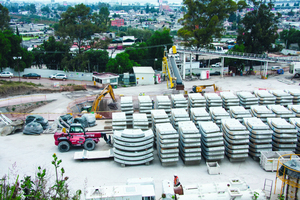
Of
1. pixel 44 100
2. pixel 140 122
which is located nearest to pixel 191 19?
pixel 44 100

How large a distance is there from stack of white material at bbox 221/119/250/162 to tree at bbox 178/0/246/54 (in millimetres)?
33453

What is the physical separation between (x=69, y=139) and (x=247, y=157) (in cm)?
1145

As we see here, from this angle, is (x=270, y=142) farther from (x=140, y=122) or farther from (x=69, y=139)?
(x=69, y=139)

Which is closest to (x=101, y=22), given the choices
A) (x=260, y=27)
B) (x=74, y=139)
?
(x=260, y=27)

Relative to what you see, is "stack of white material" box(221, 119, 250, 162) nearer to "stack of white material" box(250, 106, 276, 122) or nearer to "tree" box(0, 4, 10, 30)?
"stack of white material" box(250, 106, 276, 122)

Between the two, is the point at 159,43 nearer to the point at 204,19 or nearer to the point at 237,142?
the point at 204,19

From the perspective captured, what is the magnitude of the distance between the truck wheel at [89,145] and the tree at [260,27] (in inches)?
1487

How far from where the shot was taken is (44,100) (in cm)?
3306

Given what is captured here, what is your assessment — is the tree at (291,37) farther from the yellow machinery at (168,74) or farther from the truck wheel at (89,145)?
the truck wheel at (89,145)

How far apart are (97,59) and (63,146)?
118ft

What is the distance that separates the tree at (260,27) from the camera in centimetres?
4819

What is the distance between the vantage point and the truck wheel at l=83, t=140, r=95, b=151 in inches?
765

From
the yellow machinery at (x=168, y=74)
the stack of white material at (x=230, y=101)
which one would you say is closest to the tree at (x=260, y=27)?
the yellow machinery at (x=168, y=74)

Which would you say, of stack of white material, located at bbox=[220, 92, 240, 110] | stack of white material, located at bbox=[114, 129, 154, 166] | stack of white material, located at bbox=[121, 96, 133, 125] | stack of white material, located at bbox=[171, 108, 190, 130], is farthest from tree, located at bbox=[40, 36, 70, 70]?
stack of white material, located at bbox=[114, 129, 154, 166]
